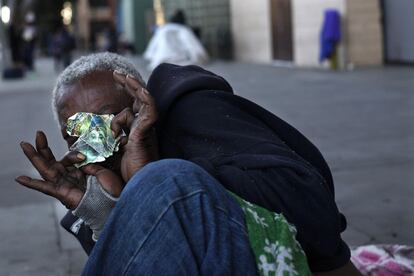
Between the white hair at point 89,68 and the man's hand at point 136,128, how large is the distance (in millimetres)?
211

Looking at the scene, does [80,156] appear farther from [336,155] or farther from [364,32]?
[364,32]

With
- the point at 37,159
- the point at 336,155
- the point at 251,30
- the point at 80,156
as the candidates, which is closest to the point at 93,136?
the point at 80,156

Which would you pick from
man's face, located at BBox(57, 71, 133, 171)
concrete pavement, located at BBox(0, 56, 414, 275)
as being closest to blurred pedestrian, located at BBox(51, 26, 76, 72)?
concrete pavement, located at BBox(0, 56, 414, 275)

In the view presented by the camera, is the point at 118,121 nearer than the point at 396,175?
Yes

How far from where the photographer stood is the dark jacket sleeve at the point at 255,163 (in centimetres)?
174

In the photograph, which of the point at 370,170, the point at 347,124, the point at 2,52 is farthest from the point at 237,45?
the point at 370,170

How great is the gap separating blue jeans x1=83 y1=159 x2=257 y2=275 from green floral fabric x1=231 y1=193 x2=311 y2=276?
3 cm

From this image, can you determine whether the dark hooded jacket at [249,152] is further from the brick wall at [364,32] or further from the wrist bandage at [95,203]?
the brick wall at [364,32]

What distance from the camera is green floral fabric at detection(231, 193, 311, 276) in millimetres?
1591

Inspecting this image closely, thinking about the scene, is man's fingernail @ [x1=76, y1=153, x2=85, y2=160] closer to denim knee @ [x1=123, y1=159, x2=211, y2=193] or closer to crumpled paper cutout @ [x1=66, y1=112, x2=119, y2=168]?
crumpled paper cutout @ [x1=66, y1=112, x2=119, y2=168]

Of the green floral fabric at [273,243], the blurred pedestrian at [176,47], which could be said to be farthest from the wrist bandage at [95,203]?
the blurred pedestrian at [176,47]

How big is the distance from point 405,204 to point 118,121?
2.92m

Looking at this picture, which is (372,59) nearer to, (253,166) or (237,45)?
(237,45)

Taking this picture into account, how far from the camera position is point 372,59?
48.9ft
